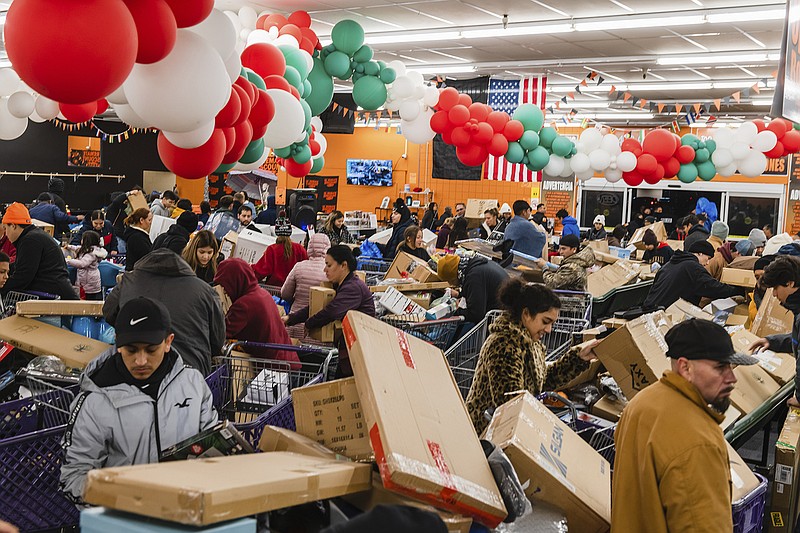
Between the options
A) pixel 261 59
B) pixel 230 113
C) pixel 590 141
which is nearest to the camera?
pixel 230 113

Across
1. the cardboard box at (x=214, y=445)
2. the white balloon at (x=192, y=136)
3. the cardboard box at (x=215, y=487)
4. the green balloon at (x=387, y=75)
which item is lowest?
the cardboard box at (x=214, y=445)

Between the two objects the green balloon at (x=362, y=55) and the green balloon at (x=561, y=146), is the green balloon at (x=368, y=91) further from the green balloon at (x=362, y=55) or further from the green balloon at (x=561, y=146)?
the green balloon at (x=561, y=146)

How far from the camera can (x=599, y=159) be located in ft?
37.3

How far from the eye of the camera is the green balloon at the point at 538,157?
10.8 metres

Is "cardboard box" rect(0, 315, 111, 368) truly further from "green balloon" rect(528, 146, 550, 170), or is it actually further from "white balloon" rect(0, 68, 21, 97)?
"green balloon" rect(528, 146, 550, 170)

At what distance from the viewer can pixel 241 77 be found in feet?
17.7

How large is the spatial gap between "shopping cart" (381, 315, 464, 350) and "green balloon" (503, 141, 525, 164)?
4.10m

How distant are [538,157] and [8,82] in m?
6.10

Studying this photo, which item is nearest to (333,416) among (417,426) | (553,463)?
(417,426)

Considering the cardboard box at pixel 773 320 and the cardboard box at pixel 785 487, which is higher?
the cardboard box at pixel 773 320

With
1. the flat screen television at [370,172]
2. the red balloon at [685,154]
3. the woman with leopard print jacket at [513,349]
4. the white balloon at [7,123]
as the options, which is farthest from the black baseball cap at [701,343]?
the flat screen television at [370,172]

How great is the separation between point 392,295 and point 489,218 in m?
7.77

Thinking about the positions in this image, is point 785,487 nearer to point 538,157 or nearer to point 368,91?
point 368,91

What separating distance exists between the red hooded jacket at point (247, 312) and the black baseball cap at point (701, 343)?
10.6ft
